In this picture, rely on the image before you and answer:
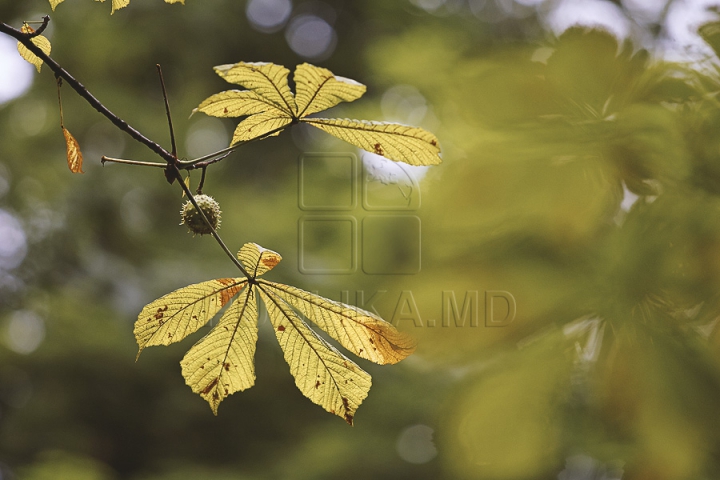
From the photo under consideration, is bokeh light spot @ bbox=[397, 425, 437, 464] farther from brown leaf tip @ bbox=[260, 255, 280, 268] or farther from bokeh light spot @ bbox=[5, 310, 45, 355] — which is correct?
bokeh light spot @ bbox=[5, 310, 45, 355]

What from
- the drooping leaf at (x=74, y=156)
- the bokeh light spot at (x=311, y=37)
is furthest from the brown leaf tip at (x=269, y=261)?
the bokeh light spot at (x=311, y=37)

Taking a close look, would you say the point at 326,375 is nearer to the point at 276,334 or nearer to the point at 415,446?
the point at 276,334

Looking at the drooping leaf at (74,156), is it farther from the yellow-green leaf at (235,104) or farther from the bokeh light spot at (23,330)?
the bokeh light spot at (23,330)

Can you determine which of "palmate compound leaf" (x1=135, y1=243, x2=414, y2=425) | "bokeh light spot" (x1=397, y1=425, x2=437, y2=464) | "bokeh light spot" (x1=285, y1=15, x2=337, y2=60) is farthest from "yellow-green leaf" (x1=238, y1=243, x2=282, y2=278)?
"bokeh light spot" (x1=285, y1=15, x2=337, y2=60)

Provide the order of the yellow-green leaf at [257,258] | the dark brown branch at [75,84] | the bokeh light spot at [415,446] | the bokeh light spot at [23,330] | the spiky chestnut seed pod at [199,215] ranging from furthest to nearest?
the bokeh light spot at [23,330] → the bokeh light spot at [415,446] → the spiky chestnut seed pod at [199,215] → the yellow-green leaf at [257,258] → the dark brown branch at [75,84]

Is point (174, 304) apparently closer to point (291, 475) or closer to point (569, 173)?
point (569, 173)

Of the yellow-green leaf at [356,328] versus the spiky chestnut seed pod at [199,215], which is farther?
the spiky chestnut seed pod at [199,215]

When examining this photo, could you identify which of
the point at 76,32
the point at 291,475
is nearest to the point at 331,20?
the point at 76,32
